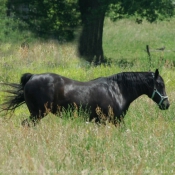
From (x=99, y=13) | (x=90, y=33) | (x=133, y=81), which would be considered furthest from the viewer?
(x=90, y=33)

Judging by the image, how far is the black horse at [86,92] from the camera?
10.3 meters

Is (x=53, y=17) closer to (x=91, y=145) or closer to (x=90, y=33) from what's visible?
(x=90, y=33)

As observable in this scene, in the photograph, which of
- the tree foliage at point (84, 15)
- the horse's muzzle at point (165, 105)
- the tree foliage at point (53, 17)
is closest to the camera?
the horse's muzzle at point (165, 105)

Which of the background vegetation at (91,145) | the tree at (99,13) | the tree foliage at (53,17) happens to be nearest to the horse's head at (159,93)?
the background vegetation at (91,145)

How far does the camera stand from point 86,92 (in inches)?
412

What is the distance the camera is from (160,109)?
35.9 feet

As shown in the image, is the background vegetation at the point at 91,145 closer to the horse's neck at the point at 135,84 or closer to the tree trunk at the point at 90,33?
the horse's neck at the point at 135,84

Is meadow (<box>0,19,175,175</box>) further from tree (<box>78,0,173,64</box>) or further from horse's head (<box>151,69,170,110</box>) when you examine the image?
tree (<box>78,0,173,64</box>)

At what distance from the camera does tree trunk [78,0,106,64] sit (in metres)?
26.1

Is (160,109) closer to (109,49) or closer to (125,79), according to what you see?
(125,79)

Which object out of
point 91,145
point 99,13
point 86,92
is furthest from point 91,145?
point 99,13

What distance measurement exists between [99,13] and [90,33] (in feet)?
5.45

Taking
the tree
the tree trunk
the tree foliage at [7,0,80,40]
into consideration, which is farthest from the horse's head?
the tree foliage at [7,0,80,40]

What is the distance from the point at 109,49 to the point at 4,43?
6611 mm
